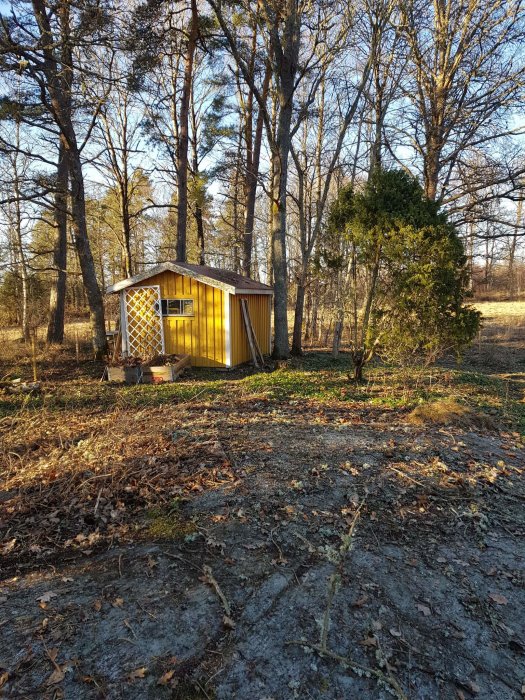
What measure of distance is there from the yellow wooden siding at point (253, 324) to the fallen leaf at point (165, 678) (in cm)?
894

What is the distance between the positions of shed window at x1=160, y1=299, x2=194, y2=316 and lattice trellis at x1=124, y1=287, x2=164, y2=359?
0.16 meters

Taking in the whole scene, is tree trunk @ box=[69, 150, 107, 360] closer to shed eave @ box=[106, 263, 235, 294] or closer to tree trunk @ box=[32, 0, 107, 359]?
tree trunk @ box=[32, 0, 107, 359]

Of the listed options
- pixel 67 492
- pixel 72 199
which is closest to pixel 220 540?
pixel 67 492

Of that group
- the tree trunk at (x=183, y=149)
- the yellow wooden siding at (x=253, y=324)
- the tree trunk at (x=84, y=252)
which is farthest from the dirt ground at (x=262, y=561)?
the tree trunk at (x=183, y=149)

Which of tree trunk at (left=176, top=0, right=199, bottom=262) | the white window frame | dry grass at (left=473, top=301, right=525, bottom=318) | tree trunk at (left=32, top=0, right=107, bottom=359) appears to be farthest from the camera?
dry grass at (left=473, top=301, right=525, bottom=318)

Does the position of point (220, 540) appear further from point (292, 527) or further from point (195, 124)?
point (195, 124)

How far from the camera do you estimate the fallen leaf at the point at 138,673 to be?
2.10 metres

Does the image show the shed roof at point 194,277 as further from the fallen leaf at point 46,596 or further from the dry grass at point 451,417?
the fallen leaf at point 46,596

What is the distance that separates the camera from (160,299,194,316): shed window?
11.2m

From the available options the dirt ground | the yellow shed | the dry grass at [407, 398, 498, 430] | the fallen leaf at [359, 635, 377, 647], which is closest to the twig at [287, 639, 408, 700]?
the dirt ground

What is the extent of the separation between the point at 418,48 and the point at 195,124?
9520mm

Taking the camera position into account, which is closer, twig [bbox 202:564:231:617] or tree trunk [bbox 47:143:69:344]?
twig [bbox 202:564:231:617]

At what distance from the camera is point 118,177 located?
1609 cm

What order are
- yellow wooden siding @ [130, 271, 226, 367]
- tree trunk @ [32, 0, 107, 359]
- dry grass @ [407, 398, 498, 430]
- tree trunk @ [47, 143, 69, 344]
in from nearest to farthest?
dry grass @ [407, 398, 498, 430] < tree trunk @ [32, 0, 107, 359] < yellow wooden siding @ [130, 271, 226, 367] < tree trunk @ [47, 143, 69, 344]
